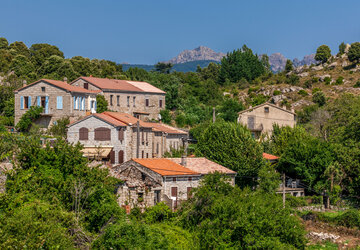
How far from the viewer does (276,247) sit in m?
33.2

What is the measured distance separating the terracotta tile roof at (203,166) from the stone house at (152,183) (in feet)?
6.39

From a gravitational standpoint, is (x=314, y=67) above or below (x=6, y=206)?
above

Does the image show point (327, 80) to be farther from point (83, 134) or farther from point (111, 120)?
point (83, 134)

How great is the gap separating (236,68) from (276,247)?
85583 millimetres

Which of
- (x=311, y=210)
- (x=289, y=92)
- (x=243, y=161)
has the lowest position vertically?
(x=311, y=210)

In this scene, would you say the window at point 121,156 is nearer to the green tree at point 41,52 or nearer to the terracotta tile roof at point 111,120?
the terracotta tile roof at point 111,120

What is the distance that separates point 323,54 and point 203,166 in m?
80.0

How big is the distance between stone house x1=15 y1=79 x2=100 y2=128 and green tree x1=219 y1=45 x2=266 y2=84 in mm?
58557

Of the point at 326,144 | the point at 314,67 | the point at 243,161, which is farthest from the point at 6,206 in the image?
the point at 314,67

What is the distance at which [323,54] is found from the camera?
404ft

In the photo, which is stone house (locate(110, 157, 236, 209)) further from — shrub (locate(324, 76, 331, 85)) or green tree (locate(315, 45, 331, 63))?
green tree (locate(315, 45, 331, 63))

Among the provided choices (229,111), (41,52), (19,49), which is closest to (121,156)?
(229,111)

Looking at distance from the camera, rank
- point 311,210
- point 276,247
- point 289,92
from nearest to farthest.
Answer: point 276,247
point 311,210
point 289,92

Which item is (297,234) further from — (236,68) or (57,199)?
(236,68)
